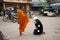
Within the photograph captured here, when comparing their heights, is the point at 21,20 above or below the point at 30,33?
above

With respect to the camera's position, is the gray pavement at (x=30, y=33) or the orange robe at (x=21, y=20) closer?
the gray pavement at (x=30, y=33)

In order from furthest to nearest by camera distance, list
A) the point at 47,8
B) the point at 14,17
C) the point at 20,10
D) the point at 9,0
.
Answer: the point at 9,0 → the point at 47,8 → the point at 14,17 → the point at 20,10

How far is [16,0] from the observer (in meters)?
42.4

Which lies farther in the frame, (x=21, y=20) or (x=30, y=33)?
(x=30, y=33)

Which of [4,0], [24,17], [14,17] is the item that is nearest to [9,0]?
[4,0]

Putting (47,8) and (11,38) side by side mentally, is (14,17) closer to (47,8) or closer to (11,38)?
(11,38)

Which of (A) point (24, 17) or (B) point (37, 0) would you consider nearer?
(A) point (24, 17)

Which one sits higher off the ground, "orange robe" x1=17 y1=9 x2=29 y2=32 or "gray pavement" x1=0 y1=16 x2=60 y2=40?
"orange robe" x1=17 y1=9 x2=29 y2=32

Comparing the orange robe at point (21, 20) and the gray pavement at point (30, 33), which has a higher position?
the orange robe at point (21, 20)

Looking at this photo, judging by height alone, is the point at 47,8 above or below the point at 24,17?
below

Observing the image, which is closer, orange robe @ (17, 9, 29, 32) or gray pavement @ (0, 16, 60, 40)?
gray pavement @ (0, 16, 60, 40)

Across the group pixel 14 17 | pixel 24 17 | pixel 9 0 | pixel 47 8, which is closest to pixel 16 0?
pixel 9 0

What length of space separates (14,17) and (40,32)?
992 cm

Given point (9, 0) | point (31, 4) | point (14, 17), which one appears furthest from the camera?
point (31, 4)
